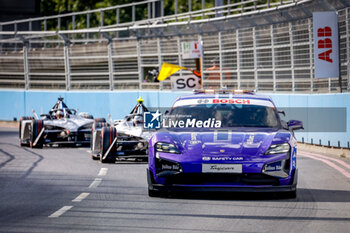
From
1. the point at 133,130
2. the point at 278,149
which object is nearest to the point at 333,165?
the point at 133,130

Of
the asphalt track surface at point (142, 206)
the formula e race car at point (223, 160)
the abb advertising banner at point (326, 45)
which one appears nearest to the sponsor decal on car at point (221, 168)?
the formula e race car at point (223, 160)

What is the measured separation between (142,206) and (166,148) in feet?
2.87

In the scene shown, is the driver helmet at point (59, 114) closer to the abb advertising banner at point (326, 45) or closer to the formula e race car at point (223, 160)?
the abb advertising banner at point (326, 45)

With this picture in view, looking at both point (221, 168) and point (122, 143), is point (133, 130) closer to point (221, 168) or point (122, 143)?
point (122, 143)

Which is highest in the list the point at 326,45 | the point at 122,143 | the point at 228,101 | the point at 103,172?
the point at 326,45

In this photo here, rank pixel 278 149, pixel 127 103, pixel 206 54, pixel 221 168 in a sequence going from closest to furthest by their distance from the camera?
pixel 221 168 → pixel 278 149 → pixel 206 54 → pixel 127 103

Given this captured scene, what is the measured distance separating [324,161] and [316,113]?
10.4 feet

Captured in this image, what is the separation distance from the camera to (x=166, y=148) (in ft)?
32.9

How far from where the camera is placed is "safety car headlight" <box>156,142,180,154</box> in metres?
9.93

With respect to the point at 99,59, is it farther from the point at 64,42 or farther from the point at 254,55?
the point at 254,55

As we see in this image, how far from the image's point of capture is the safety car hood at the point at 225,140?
977cm

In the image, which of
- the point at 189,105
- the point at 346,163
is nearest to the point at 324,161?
the point at 346,163

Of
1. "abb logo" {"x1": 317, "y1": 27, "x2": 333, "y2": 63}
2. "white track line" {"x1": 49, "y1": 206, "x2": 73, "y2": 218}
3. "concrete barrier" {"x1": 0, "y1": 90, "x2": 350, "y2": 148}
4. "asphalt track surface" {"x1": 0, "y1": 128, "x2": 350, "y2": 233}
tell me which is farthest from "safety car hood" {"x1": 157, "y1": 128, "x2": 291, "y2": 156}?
"abb logo" {"x1": 317, "y1": 27, "x2": 333, "y2": 63}

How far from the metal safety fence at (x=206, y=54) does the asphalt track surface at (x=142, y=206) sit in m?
2.51
